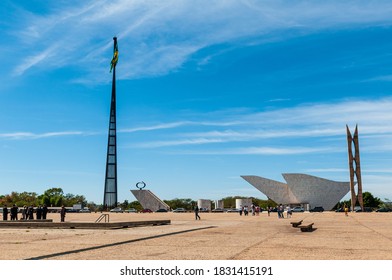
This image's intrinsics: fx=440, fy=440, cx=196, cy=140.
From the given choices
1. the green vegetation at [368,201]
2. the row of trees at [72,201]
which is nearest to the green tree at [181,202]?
the row of trees at [72,201]

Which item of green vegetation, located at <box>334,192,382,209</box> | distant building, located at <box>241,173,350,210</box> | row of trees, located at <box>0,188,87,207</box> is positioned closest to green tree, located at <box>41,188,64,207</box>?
row of trees, located at <box>0,188,87,207</box>

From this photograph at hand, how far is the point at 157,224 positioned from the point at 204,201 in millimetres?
66889

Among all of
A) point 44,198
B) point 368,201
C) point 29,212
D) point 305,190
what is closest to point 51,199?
point 44,198

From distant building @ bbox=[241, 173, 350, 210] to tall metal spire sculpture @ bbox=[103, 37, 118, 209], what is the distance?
94.9ft

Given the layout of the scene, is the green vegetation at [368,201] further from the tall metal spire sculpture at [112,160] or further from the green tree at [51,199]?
the green tree at [51,199]

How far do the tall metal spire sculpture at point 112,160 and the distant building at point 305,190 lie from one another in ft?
94.9

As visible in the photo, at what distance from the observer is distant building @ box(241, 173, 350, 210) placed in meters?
88.3

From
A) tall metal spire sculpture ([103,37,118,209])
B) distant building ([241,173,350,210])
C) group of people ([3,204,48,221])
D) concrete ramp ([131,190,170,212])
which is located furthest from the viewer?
tall metal spire sculpture ([103,37,118,209])

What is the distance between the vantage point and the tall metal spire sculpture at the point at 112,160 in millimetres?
95062

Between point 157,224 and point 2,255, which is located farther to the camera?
point 157,224

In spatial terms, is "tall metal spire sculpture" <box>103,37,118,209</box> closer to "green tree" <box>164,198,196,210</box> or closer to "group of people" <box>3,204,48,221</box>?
"green tree" <box>164,198,196,210</box>
